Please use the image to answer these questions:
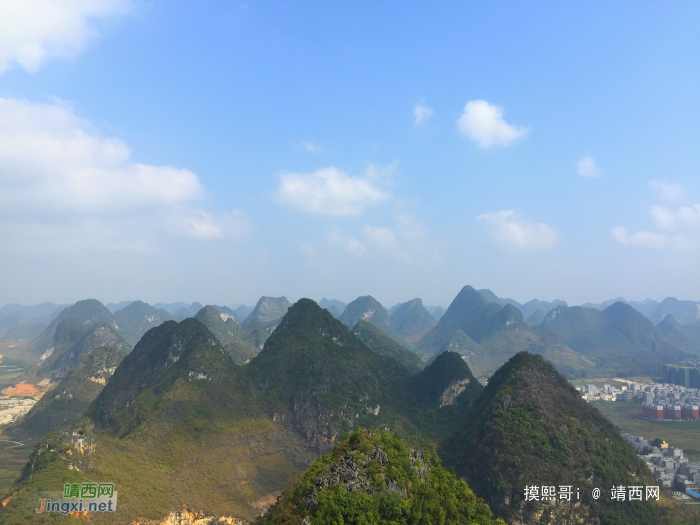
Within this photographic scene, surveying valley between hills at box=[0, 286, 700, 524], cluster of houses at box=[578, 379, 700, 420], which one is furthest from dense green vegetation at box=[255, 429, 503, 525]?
cluster of houses at box=[578, 379, 700, 420]

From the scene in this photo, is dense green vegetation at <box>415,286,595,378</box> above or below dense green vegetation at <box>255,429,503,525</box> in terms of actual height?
below

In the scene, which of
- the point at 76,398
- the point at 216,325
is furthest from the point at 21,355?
the point at 76,398

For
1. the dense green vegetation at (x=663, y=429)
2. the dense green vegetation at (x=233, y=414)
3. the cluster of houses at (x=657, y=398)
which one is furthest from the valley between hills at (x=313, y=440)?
the cluster of houses at (x=657, y=398)

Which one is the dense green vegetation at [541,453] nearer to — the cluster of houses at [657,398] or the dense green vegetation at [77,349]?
the cluster of houses at [657,398]

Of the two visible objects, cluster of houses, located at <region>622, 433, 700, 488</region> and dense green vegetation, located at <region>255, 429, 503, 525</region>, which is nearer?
dense green vegetation, located at <region>255, 429, 503, 525</region>

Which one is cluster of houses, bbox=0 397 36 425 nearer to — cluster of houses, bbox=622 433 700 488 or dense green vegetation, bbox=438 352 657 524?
dense green vegetation, bbox=438 352 657 524
